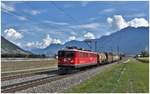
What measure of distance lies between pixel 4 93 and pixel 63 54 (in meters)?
24.6

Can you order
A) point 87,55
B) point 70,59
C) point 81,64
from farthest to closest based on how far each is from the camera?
point 87,55
point 81,64
point 70,59

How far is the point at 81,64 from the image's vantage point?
48.1m

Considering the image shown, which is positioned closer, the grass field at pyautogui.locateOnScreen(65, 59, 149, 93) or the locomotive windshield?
the grass field at pyautogui.locateOnScreen(65, 59, 149, 93)

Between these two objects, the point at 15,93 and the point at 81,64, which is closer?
the point at 15,93

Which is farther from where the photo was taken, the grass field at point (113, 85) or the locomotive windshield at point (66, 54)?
the locomotive windshield at point (66, 54)

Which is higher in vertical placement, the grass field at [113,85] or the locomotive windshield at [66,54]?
the locomotive windshield at [66,54]

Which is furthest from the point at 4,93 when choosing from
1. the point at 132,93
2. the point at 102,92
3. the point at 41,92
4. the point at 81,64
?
the point at 81,64

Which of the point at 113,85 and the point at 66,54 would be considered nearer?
the point at 113,85

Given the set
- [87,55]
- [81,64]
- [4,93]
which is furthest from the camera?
[87,55]

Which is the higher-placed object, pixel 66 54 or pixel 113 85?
pixel 66 54

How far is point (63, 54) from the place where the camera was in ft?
146

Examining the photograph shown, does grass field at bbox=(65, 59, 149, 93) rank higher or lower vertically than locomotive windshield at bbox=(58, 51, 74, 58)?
lower

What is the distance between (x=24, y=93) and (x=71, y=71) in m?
25.8

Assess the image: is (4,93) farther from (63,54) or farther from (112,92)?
(63,54)
